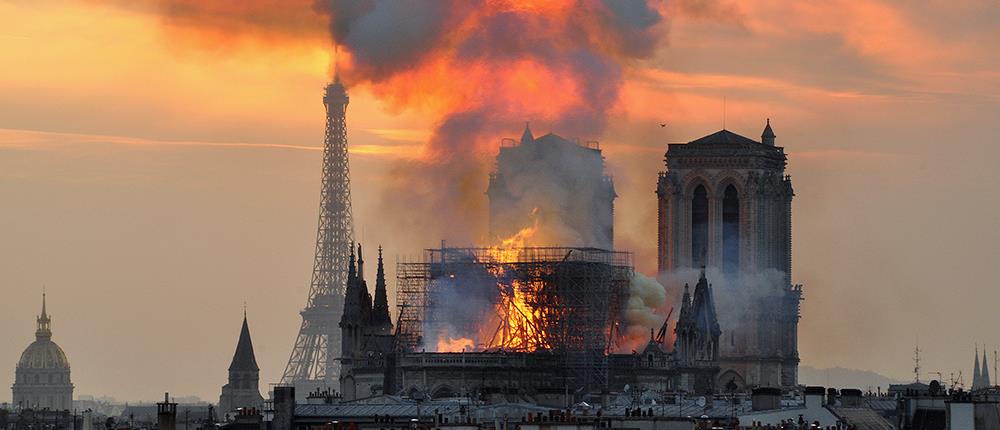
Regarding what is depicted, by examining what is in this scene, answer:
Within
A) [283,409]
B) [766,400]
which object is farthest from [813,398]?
[283,409]

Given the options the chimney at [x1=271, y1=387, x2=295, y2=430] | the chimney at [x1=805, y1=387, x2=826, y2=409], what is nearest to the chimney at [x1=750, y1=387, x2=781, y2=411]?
the chimney at [x1=805, y1=387, x2=826, y2=409]

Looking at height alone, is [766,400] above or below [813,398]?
above

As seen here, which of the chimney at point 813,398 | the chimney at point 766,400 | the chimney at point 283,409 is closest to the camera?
the chimney at point 813,398

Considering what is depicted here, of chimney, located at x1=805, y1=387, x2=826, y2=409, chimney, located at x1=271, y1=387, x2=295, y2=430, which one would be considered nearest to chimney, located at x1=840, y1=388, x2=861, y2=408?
chimney, located at x1=805, y1=387, x2=826, y2=409

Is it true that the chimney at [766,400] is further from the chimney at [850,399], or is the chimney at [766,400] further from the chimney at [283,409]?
the chimney at [283,409]

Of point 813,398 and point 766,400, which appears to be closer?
point 813,398

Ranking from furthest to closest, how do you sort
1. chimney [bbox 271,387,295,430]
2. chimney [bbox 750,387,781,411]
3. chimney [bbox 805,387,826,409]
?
chimney [bbox 271,387,295,430] < chimney [bbox 750,387,781,411] < chimney [bbox 805,387,826,409]

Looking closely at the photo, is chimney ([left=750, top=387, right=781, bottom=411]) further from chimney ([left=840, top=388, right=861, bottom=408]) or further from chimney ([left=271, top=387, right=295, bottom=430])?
chimney ([left=271, top=387, right=295, bottom=430])

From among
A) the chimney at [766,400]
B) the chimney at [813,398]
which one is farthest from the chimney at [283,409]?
the chimney at [813,398]

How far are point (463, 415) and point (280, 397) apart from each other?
14.2 metres

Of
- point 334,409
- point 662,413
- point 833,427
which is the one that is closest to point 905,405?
point 833,427

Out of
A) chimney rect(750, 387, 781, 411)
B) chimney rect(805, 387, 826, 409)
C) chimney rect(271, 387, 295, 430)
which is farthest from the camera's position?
chimney rect(271, 387, 295, 430)

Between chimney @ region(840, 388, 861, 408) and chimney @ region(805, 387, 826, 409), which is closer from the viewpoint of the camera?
chimney @ region(805, 387, 826, 409)

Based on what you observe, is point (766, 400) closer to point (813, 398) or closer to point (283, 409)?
point (813, 398)
